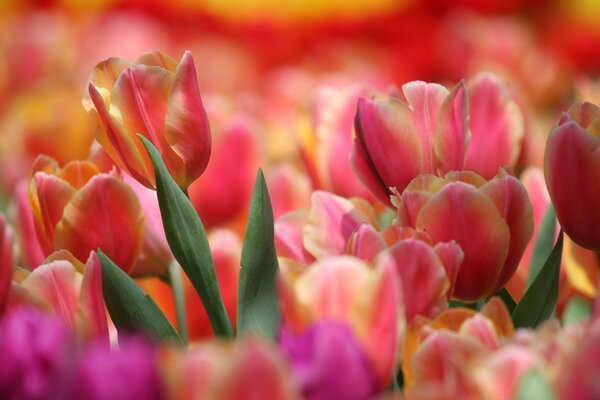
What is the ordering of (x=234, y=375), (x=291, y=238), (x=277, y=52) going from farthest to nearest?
(x=277, y=52) → (x=291, y=238) → (x=234, y=375)

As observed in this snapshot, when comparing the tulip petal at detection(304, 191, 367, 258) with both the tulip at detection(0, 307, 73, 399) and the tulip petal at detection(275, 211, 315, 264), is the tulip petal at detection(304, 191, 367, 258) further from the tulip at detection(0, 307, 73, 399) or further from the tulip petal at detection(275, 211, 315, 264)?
the tulip at detection(0, 307, 73, 399)

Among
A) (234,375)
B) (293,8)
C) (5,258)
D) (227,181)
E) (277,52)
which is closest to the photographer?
(234,375)

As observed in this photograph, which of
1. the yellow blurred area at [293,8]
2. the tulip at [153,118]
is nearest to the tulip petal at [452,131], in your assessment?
the tulip at [153,118]

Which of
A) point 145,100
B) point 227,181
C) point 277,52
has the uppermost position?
point 145,100

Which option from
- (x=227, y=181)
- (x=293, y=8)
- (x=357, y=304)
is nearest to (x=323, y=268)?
(x=357, y=304)

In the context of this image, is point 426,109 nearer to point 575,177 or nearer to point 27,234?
point 575,177

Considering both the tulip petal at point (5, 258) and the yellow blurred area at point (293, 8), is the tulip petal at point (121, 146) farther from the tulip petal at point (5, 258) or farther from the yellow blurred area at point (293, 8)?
the yellow blurred area at point (293, 8)

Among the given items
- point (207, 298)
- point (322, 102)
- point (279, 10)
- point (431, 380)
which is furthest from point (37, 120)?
point (279, 10)
